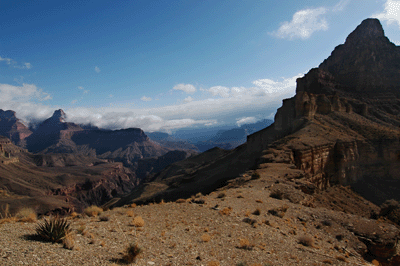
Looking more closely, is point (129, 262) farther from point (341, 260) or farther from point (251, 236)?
point (341, 260)

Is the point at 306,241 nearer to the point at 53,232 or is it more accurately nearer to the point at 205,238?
the point at 205,238

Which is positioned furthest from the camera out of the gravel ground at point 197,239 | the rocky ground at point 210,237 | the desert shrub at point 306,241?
the desert shrub at point 306,241

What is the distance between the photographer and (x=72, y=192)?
354 ft

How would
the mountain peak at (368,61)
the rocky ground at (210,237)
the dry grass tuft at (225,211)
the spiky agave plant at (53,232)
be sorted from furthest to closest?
the mountain peak at (368,61), the dry grass tuft at (225,211), the spiky agave plant at (53,232), the rocky ground at (210,237)

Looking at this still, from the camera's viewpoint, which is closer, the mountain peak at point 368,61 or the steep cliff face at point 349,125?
the steep cliff face at point 349,125

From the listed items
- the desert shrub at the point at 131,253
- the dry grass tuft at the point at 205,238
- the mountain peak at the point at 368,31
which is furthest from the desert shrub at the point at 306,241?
the mountain peak at the point at 368,31

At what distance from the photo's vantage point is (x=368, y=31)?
92125mm

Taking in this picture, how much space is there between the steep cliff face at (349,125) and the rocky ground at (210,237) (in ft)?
57.5

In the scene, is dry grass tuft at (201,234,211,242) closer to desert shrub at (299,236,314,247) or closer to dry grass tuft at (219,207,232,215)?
dry grass tuft at (219,207,232,215)

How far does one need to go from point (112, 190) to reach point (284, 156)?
130772mm

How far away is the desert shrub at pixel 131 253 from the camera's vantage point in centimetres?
587

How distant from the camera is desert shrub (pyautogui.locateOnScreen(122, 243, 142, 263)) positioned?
5.87m

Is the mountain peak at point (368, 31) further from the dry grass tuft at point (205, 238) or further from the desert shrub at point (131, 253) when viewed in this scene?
the desert shrub at point (131, 253)

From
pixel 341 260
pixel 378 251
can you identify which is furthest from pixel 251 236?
pixel 378 251
